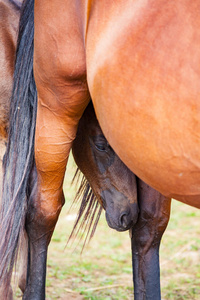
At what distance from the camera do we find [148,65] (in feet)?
4.01

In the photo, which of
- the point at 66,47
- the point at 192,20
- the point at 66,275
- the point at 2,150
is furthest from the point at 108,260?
the point at 192,20

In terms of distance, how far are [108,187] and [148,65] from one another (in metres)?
0.78

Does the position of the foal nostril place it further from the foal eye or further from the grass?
the grass

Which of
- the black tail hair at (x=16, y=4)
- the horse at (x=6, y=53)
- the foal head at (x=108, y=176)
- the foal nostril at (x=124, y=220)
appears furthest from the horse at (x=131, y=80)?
the black tail hair at (x=16, y=4)

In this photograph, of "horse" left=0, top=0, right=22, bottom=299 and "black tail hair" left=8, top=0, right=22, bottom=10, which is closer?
"horse" left=0, top=0, right=22, bottom=299

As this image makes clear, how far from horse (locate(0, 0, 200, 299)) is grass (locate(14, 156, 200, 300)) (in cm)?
89

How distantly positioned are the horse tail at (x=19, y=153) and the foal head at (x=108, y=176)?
0.22 meters

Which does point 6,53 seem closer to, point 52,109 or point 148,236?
point 52,109

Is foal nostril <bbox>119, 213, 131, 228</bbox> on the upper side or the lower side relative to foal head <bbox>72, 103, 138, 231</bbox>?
lower

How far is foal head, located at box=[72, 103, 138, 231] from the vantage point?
189cm

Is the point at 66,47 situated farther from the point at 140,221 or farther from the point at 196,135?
the point at 140,221

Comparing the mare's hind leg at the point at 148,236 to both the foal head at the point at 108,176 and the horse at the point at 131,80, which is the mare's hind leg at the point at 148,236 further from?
the horse at the point at 131,80

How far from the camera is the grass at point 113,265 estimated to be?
2.83m

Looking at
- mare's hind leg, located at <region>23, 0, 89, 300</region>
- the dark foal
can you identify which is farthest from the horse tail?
the dark foal
